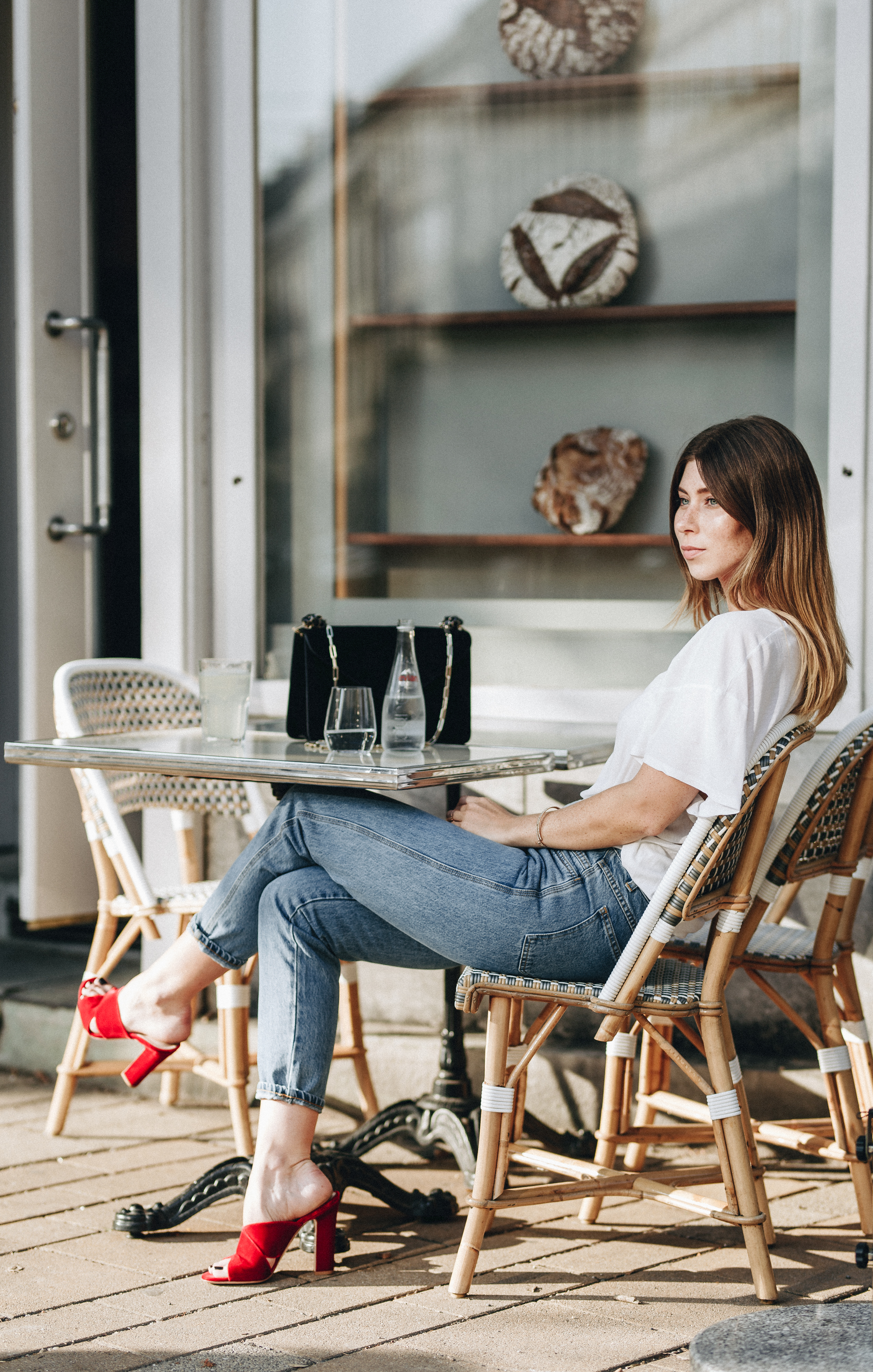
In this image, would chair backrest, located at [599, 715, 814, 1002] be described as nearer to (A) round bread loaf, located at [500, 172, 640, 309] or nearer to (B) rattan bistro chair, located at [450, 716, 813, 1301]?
(B) rattan bistro chair, located at [450, 716, 813, 1301]

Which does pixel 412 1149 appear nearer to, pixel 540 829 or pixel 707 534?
pixel 540 829

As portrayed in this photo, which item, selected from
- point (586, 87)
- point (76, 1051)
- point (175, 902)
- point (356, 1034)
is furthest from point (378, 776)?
point (586, 87)

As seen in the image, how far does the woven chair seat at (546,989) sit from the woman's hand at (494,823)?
203 millimetres

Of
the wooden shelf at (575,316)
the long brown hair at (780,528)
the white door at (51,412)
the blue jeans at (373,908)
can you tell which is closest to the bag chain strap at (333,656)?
the blue jeans at (373,908)

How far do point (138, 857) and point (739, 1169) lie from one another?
149 cm

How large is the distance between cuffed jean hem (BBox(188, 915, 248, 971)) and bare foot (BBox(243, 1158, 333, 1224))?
0.32 meters

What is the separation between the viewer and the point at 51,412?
3758 mm

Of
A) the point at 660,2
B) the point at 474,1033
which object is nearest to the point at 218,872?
the point at 474,1033

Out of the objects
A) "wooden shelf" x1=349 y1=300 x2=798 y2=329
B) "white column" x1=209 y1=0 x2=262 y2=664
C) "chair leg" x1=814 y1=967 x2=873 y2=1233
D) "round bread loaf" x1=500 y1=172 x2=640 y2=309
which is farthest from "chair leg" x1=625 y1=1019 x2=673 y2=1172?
"round bread loaf" x1=500 y1=172 x2=640 y2=309

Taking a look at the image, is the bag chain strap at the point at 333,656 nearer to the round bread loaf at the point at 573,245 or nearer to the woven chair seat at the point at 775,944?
the woven chair seat at the point at 775,944

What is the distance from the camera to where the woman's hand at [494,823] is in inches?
96.3

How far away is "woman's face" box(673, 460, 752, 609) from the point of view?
2406 millimetres

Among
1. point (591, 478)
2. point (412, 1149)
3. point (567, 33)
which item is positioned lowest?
point (412, 1149)

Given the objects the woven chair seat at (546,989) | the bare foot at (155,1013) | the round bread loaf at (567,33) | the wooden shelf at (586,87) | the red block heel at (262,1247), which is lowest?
the red block heel at (262,1247)
